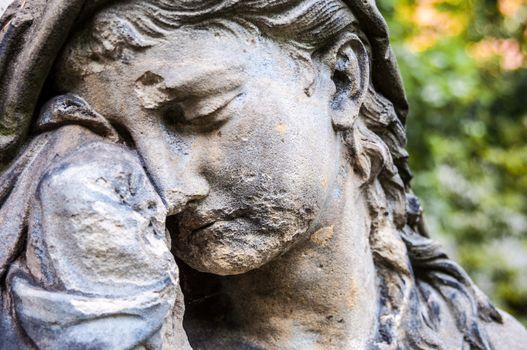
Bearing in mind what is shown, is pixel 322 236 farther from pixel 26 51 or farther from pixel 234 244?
pixel 26 51

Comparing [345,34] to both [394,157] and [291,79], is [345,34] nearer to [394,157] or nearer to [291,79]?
[291,79]

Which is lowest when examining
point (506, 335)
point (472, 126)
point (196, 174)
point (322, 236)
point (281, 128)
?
point (472, 126)

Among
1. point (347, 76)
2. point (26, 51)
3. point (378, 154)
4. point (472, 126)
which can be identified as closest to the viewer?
point (26, 51)

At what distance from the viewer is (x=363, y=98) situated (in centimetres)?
160

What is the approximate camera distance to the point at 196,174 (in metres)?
1.38

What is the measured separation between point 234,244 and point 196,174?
144 millimetres

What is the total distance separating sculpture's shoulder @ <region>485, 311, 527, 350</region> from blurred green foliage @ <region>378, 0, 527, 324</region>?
5.69 feet

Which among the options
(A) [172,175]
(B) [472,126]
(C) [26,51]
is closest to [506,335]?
(A) [172,175]

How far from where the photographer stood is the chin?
1407mm

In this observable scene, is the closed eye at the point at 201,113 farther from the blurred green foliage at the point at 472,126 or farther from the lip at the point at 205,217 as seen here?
the blurred green foliage at the point at 472,126

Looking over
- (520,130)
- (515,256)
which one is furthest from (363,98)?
(515,256)

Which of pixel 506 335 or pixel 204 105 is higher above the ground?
pixel 204 105

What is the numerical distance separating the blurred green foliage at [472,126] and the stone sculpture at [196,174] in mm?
1968

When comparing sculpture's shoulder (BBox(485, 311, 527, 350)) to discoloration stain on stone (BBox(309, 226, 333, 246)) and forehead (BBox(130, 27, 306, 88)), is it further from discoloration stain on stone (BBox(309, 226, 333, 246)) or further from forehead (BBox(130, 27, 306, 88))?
forehead (BBox(130, 27, 306, 88))
